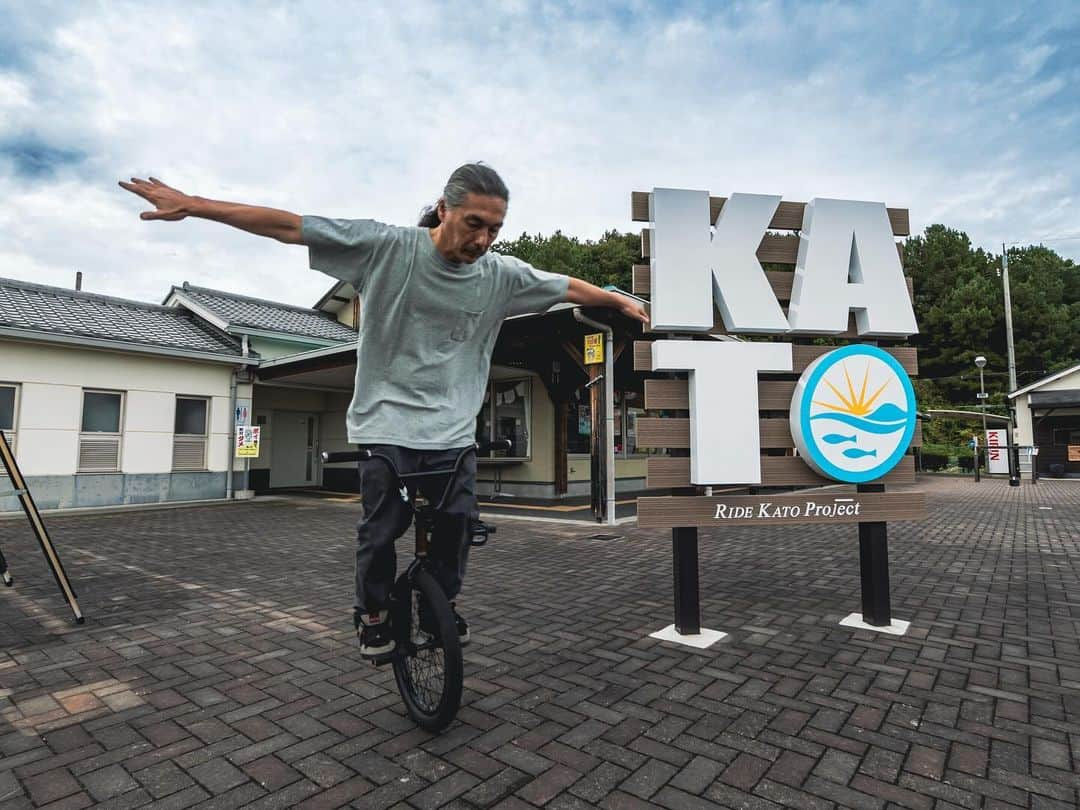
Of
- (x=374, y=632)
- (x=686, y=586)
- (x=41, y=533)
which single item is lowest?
(x=686, y=586)

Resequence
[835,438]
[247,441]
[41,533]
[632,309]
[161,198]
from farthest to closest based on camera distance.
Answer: [247,441] < [41,533] < [835,438] < [632,309] < [161,198]

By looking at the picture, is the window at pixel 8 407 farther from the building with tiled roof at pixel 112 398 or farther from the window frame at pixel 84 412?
the window frame at pixel 84 412

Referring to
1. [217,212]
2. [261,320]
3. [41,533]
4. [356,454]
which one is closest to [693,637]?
[356,454]

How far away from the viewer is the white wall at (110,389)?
1038 centimetres

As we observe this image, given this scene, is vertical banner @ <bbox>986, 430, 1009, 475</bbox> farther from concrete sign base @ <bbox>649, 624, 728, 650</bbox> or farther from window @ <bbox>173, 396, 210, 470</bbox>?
window @ <bbox>173, 396, 210, 470</bbox>

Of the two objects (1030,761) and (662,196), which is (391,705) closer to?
(1030,761)

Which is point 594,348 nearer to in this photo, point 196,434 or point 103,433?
point 196,434

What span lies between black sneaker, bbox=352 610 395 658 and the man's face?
4.60 feet

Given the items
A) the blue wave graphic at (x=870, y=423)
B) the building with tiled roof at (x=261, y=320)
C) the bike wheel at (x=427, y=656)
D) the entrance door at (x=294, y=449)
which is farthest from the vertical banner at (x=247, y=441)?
the blue wave graphic at (x=870, y=423)

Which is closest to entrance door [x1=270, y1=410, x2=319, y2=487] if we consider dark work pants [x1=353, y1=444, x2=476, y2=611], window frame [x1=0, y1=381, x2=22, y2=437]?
window frame [x1=0, y1=381, x2=22, y2=437]

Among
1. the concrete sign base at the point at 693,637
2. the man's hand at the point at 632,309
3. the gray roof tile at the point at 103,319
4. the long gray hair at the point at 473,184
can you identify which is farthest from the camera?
the gray roof tile at the point at 103,319

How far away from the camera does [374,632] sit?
2.24m

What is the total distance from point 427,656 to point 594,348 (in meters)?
7.34

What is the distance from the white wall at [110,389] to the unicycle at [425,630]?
457 inches
